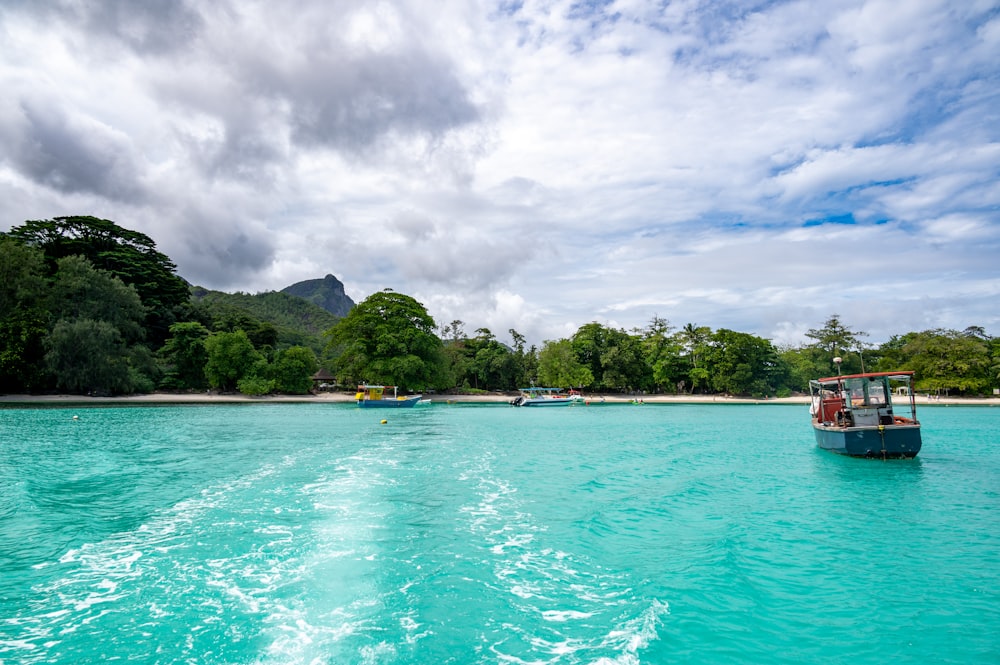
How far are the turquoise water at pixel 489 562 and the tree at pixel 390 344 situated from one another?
39.0 metres

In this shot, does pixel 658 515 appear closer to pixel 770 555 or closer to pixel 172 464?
pixel 770 555

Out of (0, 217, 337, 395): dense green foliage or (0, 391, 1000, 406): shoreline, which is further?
(0, 391, 1000, 406): shoreline

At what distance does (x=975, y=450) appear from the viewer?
21.9m

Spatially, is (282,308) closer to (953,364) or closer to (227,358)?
→ (227,358)

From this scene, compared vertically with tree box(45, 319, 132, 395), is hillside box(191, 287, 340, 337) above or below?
above

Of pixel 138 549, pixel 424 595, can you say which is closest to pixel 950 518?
pixel 424 595

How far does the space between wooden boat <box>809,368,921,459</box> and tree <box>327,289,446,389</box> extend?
42039 millimetres

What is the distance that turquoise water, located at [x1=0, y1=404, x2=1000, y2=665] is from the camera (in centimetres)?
549

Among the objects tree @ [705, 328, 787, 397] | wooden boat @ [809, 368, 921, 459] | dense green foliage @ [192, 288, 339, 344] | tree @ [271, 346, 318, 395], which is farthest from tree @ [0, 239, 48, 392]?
tree @ [705, 328, 787, 397]

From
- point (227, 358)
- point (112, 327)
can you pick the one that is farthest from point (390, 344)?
point (112, 327)

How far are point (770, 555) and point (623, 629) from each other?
13.6ft

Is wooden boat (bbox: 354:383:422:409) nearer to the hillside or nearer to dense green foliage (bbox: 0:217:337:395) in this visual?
dense green foliage (bbox: 0:217:337:395)

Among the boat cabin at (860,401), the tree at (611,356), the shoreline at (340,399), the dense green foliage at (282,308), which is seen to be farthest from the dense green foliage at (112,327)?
the boat cabin at (860,401)

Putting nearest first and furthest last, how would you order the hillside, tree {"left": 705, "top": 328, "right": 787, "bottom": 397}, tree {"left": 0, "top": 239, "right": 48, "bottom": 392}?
1. tree {"left": 0, "top": 239, "right": 48, "bottom": 392}
2. tree {"left": 705, "top": 328, "right": 787, "bottom": 397}
3. the hillside
